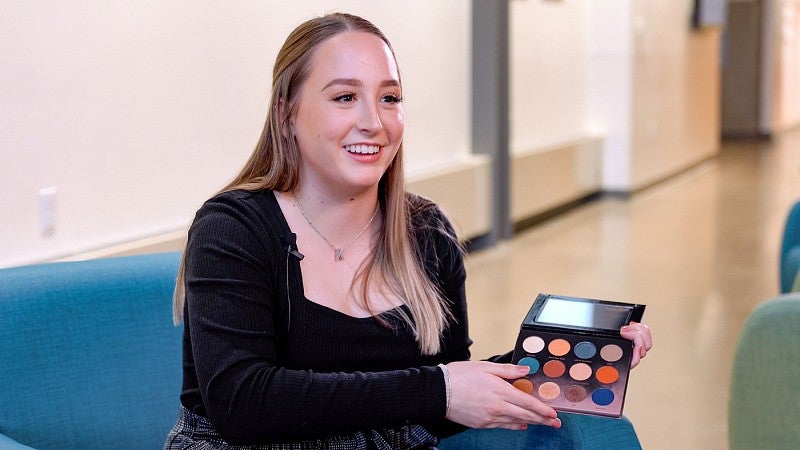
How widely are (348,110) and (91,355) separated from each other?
718mm

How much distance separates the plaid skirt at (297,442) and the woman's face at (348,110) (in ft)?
1.39

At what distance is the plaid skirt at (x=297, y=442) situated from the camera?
1.73 meters

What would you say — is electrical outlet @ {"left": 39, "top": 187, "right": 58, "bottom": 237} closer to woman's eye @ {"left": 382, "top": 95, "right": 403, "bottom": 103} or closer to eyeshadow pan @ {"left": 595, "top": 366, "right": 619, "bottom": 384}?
woman's eye @ {"left": 382, "top": 95, "right": 403, "bottom": 103}

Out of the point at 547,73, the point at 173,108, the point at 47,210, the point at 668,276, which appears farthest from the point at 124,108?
the point at 547,73

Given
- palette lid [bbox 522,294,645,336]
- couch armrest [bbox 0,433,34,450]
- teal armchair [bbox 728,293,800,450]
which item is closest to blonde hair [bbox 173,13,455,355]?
palette lid [bbox 522,294,645,336]

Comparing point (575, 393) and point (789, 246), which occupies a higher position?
point (575, 393)

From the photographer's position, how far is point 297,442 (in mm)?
1727

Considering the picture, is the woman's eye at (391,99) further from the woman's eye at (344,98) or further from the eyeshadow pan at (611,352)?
the eyeshadow pan at (611,352)

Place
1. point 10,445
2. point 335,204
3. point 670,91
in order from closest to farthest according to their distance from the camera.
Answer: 1. point 10,445
2. point 335,204
3. point 670,91

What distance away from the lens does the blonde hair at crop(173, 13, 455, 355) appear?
1.83 meters

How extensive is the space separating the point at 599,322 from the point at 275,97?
67 centimetres

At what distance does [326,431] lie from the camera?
5.47 feet

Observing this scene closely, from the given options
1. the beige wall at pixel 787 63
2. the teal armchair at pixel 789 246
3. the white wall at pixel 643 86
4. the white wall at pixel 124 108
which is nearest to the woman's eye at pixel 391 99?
the white wall at pixel 124 108

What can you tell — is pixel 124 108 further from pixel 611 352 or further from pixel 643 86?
pixel 643 86
